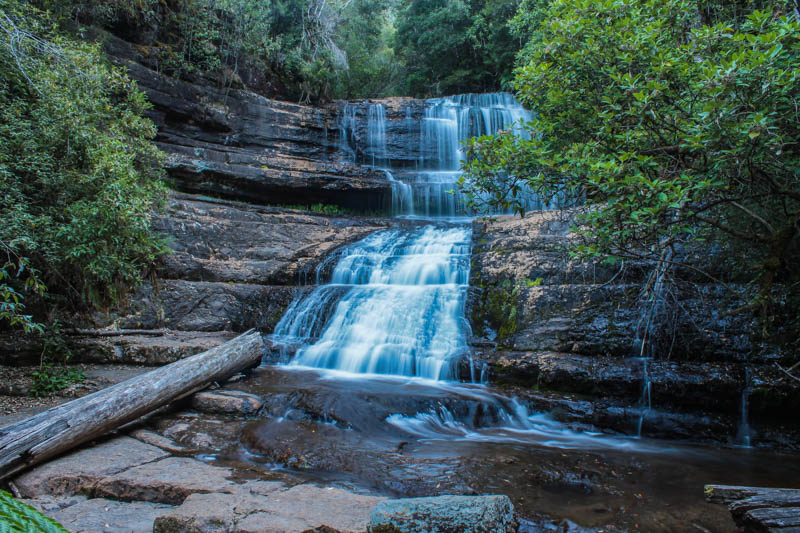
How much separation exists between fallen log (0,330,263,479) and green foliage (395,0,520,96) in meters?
20.0

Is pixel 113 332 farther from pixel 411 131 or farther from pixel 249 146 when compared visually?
pixel 411 131

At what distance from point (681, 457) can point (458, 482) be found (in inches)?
107

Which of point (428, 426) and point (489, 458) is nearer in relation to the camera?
point (489, 458)

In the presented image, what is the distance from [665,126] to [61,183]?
7715 millimetres

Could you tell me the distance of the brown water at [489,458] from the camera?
3.60 meters

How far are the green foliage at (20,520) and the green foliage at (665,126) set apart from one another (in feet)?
14.2

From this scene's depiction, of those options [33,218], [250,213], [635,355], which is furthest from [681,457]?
[250,213]

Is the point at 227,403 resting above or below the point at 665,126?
below

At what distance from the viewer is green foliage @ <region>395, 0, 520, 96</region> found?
21.7m

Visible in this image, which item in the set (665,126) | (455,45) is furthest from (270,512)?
(455,45)

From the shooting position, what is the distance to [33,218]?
18.5 ft

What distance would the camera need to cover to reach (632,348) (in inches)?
249

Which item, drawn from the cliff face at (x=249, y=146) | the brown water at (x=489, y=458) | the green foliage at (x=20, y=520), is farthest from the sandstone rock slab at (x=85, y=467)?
the cliff face at (x=249, y=146)

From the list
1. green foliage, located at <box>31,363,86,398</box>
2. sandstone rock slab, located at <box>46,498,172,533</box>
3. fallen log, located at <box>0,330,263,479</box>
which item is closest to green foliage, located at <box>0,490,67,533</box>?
sandstone rock slab, located at <box>46,498,172,533</box>
